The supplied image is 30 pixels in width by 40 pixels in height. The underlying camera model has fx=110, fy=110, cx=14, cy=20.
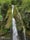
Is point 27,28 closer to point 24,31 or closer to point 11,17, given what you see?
point 24,31

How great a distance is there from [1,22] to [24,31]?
0.88ft

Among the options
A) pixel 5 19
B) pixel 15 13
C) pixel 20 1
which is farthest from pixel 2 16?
pixel 20 1

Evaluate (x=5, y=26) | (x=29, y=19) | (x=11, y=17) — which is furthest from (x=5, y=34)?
(x=29, y=19)

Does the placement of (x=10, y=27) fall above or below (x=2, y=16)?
below

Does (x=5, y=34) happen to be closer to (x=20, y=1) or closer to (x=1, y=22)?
(x=1, y=22)

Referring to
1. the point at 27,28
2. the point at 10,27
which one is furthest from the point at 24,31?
the point at 10,27

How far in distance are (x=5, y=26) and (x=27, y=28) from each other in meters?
0.24

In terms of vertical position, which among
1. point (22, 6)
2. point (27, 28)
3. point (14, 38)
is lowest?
point (14, 38)

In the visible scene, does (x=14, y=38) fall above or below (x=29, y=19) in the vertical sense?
below

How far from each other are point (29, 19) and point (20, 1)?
0.73 feet

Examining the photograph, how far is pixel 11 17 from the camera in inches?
47.7

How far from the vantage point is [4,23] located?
1.20 meters

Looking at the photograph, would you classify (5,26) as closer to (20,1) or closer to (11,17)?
(11,17)

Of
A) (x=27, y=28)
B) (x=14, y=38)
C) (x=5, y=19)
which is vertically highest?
(x=5, y=19)
